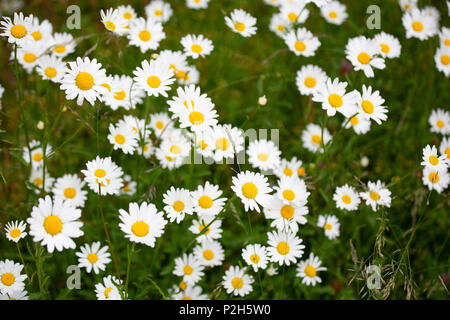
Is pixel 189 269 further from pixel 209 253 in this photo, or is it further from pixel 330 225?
pixel 330 225

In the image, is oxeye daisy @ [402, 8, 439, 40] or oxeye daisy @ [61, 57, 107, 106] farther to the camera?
oxeye daisy @ [402, 8, 439, 40]

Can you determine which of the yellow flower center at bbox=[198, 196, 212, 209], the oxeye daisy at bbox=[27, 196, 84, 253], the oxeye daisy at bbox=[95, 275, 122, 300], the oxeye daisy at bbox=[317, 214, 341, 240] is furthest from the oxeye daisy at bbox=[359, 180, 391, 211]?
the oxeye daisy at bbox=[27, 196, 84, 253]

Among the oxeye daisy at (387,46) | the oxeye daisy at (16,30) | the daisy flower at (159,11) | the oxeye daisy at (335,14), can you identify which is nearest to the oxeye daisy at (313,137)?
the oxeye daisy at (387,46)

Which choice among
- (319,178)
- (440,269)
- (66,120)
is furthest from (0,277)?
(440,269)

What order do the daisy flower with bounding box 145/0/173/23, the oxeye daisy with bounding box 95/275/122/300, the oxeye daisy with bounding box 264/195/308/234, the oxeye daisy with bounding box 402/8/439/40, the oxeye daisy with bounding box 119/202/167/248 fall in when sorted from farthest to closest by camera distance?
the daisy flower with bounding box 145/0/173/23, the oxeye daisy with bounding box 402/8/439/40, the oxeye daisy with bounding box 264/195/308/234, the oxeye daisy with bounding box 95/275/122/300, the oxeye daisy with bounding box 119/202/167/248

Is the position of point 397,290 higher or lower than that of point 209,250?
lower

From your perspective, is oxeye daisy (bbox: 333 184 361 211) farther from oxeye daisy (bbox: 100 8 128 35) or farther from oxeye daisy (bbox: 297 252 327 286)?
oxeye daisy (bbox: 100 8 128 35)
